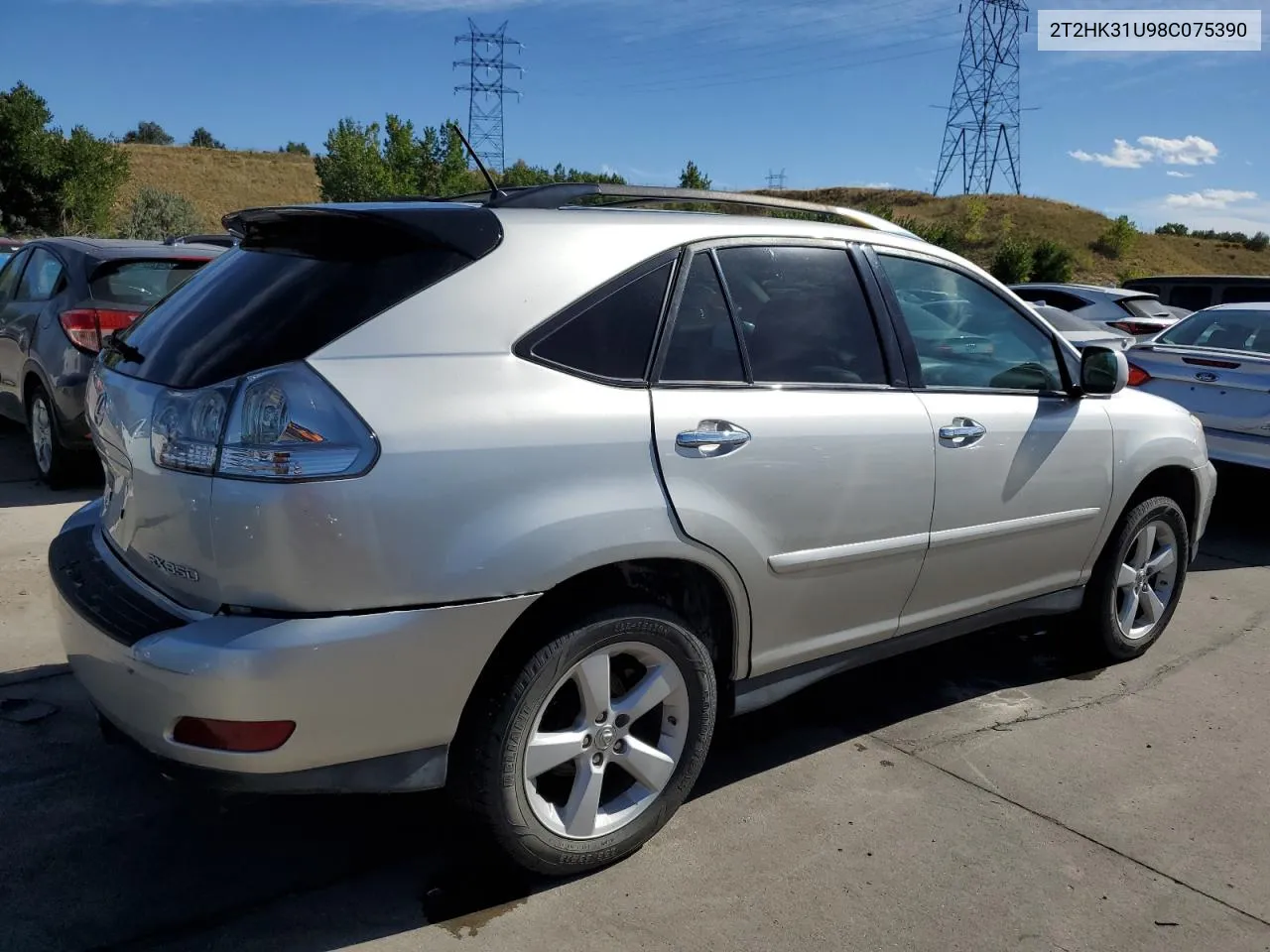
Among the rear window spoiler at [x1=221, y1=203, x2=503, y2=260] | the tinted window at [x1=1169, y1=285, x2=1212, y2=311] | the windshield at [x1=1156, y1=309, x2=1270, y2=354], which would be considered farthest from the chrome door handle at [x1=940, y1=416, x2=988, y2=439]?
the tinted window at [x1=1169, y1=285, x2=1212, y2=311]

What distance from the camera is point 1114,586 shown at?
4449mm

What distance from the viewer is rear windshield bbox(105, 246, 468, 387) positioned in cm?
248

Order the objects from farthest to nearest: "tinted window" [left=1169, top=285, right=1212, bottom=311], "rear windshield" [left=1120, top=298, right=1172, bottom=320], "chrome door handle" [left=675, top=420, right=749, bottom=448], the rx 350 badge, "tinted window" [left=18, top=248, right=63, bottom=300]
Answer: "tinted window" [left=1169, top=285, right=1212, bottom=311]
"rear windshield" [left=1120, top=298, right=1172, bottom=320]
"tinted window" [left=18, top=248, right=63, bottom=300]
"chrome door handle" [left=675, top=420, right=749, bottom=448]
the rx 350 badge

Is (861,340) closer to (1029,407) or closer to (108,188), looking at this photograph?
(1029,407)

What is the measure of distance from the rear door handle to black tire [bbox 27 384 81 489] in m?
5.32

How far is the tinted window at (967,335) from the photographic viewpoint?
3.66m

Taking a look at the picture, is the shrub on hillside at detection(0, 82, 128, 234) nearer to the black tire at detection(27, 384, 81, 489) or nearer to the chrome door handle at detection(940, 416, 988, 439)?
the black tire at detection(27, 384, 81, 489)

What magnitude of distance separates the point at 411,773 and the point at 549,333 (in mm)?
1102

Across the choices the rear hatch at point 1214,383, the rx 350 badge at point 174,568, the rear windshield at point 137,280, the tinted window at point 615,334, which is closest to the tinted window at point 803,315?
the tinted window at point 615,334

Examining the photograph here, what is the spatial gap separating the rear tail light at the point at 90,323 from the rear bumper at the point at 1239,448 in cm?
671

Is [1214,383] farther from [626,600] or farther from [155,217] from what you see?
[155,217]

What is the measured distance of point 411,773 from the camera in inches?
99.4

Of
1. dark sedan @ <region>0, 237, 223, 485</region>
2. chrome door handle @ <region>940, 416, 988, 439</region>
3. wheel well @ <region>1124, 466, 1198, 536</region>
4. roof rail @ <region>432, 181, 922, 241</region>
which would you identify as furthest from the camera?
dark sedan @ <region>0, 237, 223, 485</region>

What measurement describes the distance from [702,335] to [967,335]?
138 cm
